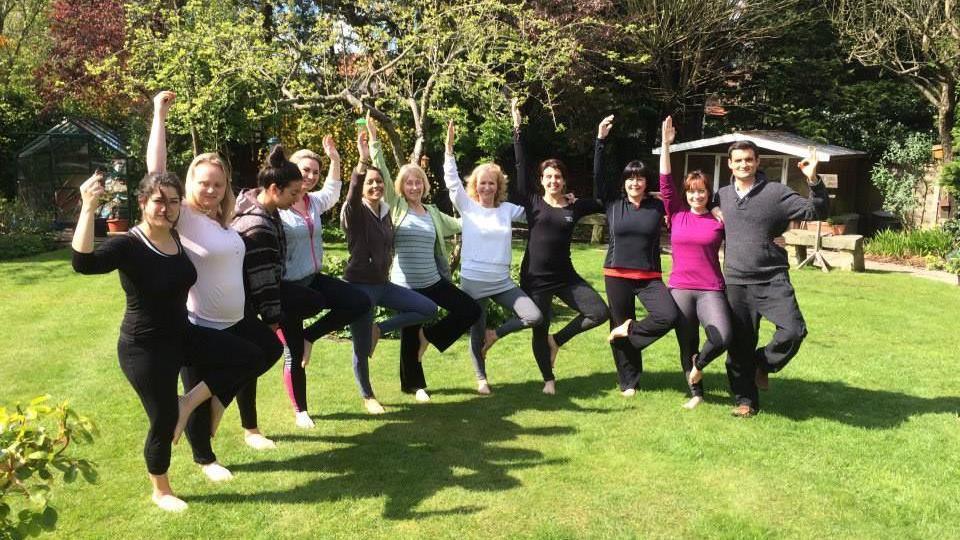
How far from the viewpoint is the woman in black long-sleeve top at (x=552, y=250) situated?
5809 mm

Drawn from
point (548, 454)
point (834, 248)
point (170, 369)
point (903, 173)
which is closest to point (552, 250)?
point (548, 454)

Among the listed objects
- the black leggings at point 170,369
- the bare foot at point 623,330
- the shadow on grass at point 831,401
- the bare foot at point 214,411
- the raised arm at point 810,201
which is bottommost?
the shadow on grass at point 831,401

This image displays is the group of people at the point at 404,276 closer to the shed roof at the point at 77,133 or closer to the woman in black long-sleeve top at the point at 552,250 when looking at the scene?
the woman in black long-sleeve top at the point at 552,250

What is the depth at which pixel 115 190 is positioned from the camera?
1892cm

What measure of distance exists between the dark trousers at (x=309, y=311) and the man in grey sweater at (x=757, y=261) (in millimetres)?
2820

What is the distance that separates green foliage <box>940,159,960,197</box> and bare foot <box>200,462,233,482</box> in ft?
55.7

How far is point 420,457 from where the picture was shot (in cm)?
472

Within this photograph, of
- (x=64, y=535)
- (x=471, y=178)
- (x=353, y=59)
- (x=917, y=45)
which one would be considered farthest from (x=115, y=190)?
(x=917, y=45)

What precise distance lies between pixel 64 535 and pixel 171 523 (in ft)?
1.68

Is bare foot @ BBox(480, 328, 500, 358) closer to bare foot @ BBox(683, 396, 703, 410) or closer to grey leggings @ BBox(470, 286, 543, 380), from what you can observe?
grey leggings @ BBox(470, 286, 543, 380)

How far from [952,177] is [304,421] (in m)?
16.2

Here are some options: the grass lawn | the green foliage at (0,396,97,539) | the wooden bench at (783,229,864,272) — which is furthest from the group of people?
the wooden bench at (783,229,864,272)

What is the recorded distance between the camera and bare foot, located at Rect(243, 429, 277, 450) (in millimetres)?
4820

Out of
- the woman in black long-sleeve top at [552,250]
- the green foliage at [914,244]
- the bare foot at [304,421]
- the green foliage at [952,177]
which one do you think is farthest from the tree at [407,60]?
the green foliage at [952,177]
